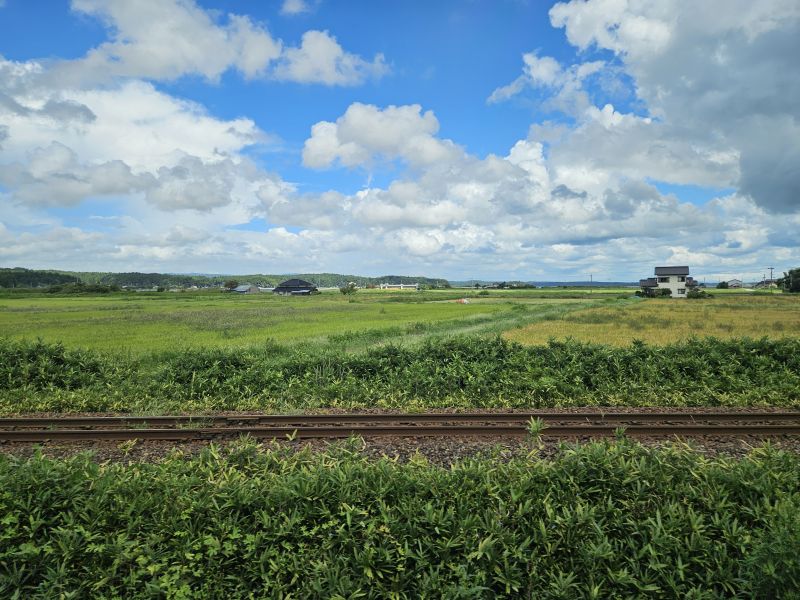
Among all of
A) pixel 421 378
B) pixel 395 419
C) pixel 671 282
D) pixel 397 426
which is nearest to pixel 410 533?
pixel 397 426

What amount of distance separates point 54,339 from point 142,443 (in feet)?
63.0

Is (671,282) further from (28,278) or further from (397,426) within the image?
(28,278)

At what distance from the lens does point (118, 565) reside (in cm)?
423

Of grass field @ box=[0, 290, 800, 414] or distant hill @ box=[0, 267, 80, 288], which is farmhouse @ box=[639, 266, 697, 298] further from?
distant hill @ box=[0, 267, 80, 288]

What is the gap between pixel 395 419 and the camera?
973 centimetres

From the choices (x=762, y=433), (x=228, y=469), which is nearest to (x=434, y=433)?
(x=228, y=469)

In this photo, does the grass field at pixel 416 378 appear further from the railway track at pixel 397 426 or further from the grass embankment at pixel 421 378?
the railway track at pixel 397 426

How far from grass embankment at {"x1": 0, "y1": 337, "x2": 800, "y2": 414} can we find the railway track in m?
1.30

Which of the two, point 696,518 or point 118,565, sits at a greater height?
point 696,518

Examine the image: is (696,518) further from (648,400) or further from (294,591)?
(648,400)

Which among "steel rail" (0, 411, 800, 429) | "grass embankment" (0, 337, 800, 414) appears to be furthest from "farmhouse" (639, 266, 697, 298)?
"steel rail" (0, 411, 800, 429)

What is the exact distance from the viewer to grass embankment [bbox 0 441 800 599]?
4.06 meters

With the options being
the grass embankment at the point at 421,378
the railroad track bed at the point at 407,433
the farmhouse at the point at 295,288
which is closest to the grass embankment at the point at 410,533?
the railroad track bed at the point at 407,433

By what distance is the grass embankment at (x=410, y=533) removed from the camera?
4062 millimetres
